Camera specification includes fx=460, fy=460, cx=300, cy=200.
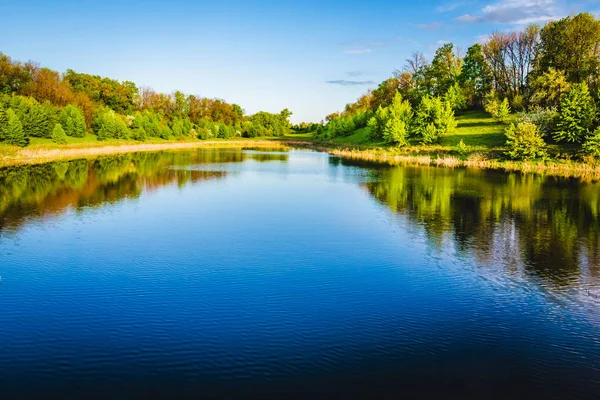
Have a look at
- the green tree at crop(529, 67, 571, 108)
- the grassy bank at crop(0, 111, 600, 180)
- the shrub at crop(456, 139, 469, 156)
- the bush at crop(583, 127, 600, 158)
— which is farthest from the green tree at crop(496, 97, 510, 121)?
the bush at crop(583, 127, 600, 158)

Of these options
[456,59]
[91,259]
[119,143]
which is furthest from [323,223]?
[456,59]

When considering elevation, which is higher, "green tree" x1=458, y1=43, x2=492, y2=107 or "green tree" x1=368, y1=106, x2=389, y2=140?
"green tree" x1=458, y1=43, x2=492, y2=107

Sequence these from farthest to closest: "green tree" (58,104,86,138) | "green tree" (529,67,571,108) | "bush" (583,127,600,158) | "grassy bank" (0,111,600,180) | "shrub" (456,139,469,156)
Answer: "green tree" (58,104,86,138) → "green tree" (529,67,571,108) → "shrub" (456,139,469,156) → "grassy bank" (0,111,600,180) → "bush" (583,127,600,158)

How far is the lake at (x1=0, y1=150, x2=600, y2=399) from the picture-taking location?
377 inches

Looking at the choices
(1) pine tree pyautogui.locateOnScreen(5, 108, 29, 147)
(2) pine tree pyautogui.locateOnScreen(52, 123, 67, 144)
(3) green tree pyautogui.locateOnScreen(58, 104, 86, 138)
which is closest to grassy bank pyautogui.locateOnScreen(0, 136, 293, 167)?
(2) pine tree pyautogui.locateOnScreen(52, 123, 67, 144)

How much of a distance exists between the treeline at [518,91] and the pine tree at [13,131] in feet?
180

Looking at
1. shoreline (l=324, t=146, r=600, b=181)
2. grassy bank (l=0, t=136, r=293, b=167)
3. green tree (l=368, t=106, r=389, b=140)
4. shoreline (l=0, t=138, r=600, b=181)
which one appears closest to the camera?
shoreline (l=324, t=146, r=600, b=181)

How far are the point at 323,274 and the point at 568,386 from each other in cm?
832

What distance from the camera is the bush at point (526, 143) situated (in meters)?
53.0

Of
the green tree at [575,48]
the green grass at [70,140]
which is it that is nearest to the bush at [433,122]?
the green tree at [575,48]

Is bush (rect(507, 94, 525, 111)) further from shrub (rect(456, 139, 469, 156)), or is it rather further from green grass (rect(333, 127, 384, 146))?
green grass (rect(333, 127, 384, 146))

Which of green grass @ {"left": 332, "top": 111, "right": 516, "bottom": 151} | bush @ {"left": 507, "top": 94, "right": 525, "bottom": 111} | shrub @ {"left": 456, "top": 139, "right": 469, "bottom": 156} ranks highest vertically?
bush @ {"left": 507, "top": 94, "right": 525, "bottom": 111}

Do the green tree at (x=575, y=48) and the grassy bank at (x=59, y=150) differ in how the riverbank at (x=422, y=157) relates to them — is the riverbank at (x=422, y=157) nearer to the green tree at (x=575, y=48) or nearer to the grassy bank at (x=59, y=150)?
the grassy bank at (x=59, y=150)

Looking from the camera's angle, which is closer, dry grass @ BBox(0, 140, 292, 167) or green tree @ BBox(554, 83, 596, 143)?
green tree @ BBox(554, 83, 596, 143)
